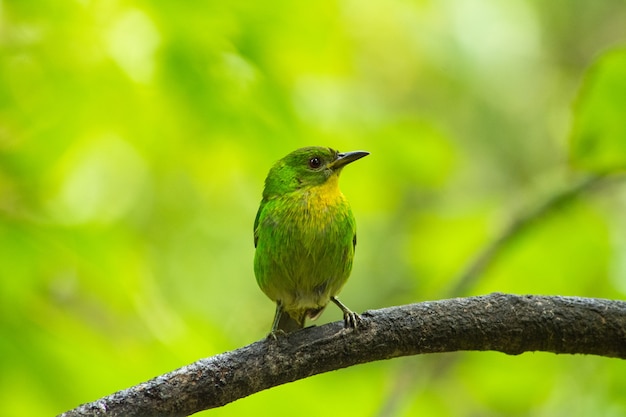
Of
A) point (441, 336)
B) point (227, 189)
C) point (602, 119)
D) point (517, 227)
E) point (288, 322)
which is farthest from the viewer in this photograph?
point (227, 189)

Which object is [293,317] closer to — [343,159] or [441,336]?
[343,159]

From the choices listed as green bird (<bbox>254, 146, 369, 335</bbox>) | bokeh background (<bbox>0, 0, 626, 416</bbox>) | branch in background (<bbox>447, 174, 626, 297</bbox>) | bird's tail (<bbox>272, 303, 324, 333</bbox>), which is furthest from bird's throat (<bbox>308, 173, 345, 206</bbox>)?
branch in background (<bbox>447, 174, 626, 297</bbox>)

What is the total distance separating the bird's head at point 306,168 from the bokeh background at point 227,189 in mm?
153

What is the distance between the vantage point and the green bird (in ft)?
15.0

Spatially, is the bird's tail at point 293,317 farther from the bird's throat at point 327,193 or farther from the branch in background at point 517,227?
the branch in background at point 517,227

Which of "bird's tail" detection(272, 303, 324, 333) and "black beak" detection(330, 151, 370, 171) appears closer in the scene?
"bird's tail" detection(272, 303, 324, 333)

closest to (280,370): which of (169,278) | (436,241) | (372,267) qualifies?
(436,241)

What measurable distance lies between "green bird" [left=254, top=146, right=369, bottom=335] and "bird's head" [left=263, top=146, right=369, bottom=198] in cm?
1

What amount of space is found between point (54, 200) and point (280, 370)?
2118 millimetres

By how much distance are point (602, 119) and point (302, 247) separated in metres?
1.76

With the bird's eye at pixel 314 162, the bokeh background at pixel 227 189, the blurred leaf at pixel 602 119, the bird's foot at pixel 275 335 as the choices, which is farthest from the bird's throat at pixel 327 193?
the blurred leaf at pixel 602 119

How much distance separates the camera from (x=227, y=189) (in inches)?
306

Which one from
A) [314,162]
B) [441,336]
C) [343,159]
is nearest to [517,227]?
[343,159]

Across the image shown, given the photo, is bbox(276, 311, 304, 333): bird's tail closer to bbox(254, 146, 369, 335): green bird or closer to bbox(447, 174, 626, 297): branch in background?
bbox(254, 146, 369, 335): green bird
